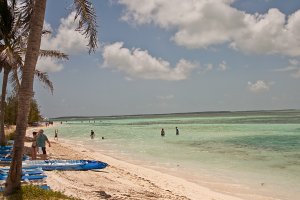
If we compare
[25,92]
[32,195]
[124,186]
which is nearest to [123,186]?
[124,186]

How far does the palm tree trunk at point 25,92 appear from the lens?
8516 millimetres

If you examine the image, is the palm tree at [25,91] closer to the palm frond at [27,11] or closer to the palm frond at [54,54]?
the palm frond at [27,11]

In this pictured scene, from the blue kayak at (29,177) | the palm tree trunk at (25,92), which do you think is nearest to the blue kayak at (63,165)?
the blue kayak at (29,177)

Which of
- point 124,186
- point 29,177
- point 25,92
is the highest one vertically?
point 25,92

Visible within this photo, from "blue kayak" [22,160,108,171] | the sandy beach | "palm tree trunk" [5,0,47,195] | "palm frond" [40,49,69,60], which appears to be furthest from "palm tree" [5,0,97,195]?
"palm frond" [40,49,69,60]

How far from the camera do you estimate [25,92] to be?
28.0ft

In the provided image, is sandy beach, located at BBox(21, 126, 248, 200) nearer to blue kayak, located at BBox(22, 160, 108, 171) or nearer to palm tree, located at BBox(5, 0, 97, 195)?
blue kayak, located at BBox(22, 160, 108, 171)

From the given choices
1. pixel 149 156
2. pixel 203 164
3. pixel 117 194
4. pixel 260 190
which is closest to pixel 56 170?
pixel 117 194

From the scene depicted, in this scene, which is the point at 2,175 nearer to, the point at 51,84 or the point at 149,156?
the point at 51,84

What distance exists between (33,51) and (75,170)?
8.58 metres

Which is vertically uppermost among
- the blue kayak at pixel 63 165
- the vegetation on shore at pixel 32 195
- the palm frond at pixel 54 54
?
the palm frond at pixel 54 54

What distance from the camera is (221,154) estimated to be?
27.6m

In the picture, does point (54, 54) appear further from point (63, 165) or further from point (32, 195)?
point (32, 195)

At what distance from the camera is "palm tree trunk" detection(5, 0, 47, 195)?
27.9 ft
